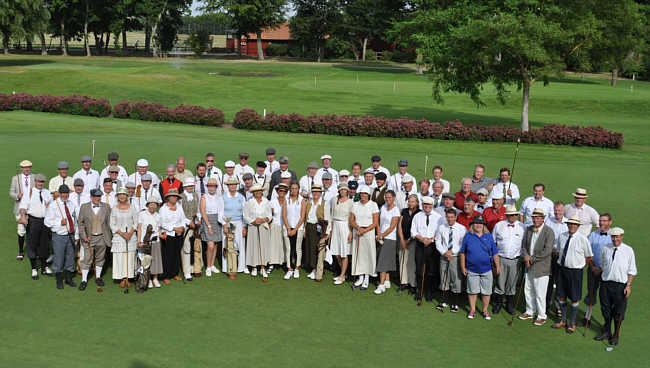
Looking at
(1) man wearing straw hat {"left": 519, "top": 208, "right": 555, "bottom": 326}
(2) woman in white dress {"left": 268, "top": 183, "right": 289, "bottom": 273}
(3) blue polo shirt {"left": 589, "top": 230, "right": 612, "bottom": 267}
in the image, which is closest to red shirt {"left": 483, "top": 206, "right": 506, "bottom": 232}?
(1) man wearing straw hat {"left": 519, "top": 208, "right": 555, "bottom": 326}

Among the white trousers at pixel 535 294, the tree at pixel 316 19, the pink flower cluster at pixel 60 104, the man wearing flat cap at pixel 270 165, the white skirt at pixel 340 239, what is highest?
the tree at pixel 316 19

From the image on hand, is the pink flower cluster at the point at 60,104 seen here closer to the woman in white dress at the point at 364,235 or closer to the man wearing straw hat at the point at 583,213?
the woman in white dress at the point at 364,235

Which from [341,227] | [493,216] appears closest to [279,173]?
[341,227]

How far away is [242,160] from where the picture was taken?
14.7 metres

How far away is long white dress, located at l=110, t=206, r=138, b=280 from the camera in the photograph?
11.3 m

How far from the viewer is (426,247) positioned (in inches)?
450

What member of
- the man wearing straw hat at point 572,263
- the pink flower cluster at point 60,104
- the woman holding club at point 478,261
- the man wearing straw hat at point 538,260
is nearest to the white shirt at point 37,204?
the woman holding club at point 478,261

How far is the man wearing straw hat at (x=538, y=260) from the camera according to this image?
10.5 metres

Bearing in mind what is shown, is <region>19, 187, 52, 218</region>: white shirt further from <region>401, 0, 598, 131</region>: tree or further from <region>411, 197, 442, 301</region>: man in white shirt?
<region>401, 0, 598, 131</region>: tree

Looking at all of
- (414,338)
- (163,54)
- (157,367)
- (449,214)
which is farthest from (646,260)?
(163,54)

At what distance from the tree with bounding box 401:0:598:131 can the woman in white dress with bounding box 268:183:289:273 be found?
69.8 feet

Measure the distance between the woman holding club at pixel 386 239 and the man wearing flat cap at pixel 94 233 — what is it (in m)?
5.55

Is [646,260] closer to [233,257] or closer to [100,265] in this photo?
[233,257]

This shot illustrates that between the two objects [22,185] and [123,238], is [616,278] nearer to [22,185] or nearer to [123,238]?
[123,238]
